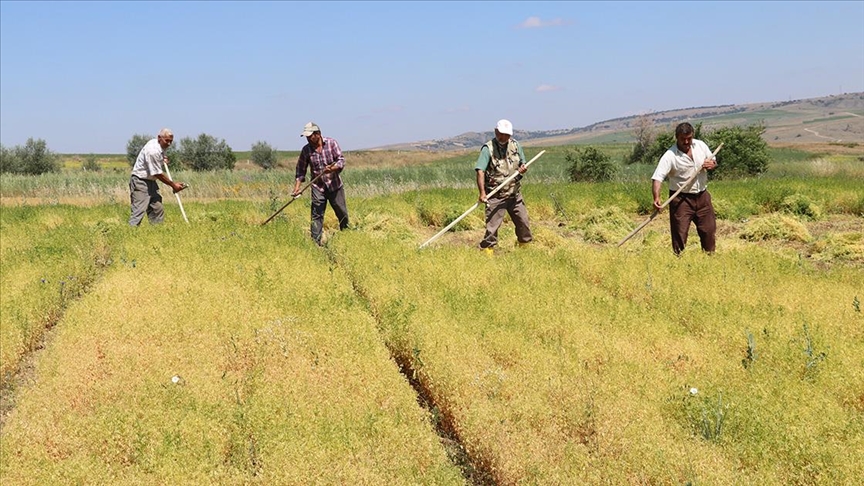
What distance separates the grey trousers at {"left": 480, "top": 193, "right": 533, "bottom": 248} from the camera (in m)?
9.27

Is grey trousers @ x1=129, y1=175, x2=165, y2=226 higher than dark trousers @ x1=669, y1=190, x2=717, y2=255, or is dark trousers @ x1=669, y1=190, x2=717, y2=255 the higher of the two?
grey trousers @ x1=129, y1=175, x2=165, y2=226

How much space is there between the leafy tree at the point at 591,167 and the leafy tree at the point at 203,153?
117ft

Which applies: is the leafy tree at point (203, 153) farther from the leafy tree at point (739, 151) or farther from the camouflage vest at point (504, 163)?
the camouflage vest at point (504, 163)

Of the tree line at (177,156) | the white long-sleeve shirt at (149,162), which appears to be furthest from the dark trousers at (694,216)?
the tree line at (177,156)

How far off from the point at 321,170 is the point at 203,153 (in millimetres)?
49653

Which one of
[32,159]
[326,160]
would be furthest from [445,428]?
[32,159]

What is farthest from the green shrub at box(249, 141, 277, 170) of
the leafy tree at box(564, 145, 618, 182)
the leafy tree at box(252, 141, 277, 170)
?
the leafy tree at box(564, 145, 618, 182)

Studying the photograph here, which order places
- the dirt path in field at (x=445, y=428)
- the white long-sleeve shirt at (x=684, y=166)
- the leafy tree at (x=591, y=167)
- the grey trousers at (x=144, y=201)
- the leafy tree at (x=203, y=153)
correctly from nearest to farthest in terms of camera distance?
the dirt path in field at (x=445, y=428) → the white long-sleeve shirt at (x=684, y=166) → the grey trousers at (x=144, y=201) → the leafy tree at (x=591, y=167) → the leafy tree at (x=203, y=153)

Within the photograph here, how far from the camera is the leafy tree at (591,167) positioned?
93.3ft

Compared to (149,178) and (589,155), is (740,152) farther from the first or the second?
(149,178)

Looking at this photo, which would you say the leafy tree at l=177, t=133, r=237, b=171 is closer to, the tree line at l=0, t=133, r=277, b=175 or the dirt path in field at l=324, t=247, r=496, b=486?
the tree line at l=0, t=133, r=277, b=175

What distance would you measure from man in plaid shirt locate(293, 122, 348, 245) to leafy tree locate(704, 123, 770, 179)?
2018 centimetres

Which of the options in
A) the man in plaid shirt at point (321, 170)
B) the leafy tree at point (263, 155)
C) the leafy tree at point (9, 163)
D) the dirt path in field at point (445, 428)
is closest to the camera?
the dirt path in field at point (445, 428)

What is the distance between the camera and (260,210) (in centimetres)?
1504
